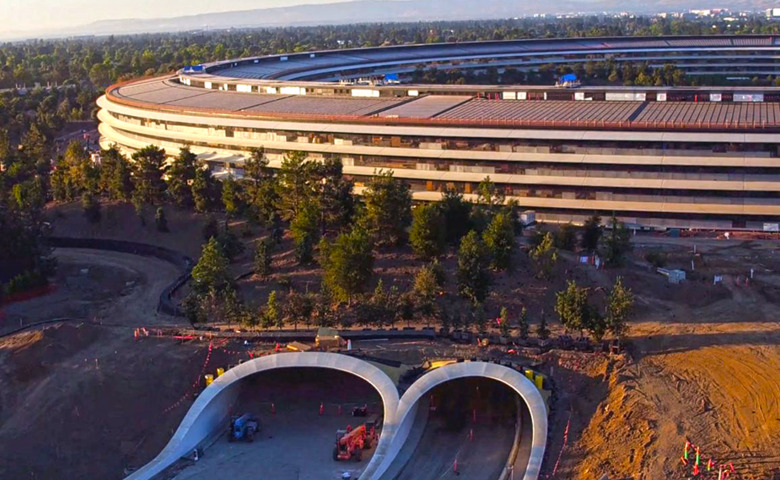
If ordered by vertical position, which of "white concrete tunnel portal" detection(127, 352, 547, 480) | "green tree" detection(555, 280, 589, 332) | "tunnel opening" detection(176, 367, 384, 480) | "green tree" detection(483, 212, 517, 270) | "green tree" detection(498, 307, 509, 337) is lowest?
"tunnel opening" detection(176, 367, 384, 480)

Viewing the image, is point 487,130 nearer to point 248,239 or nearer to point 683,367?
point 248,239

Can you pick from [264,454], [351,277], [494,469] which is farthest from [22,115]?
[494,469]

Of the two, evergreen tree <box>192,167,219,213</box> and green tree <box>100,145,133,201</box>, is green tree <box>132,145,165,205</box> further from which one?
evergreen tree <box>192,167,219,213</box>

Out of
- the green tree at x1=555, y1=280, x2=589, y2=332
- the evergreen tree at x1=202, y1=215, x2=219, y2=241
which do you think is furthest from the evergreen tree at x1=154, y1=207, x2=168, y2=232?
the green tree at x1=555, y1=280, x2=589, y2=332

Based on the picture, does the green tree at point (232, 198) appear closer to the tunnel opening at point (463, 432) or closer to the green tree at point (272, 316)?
the green tree at point (272, 316)

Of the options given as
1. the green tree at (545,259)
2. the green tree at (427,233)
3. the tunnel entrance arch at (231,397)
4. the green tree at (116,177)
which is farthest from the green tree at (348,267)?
the green tree at (116,177)

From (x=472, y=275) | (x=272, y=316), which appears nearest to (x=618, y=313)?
(x=472, y=275)

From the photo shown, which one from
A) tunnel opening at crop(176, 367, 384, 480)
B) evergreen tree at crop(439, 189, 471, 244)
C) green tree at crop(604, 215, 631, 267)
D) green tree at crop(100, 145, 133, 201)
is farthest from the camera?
green tree at crop(100, 145, 133, 201)

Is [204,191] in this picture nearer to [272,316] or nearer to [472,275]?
[272,316]
